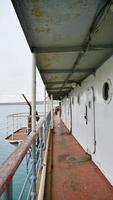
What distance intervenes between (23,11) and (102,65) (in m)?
2.38

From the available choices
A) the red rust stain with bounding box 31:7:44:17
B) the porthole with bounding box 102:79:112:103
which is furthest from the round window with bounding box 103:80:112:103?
the red rust stain with bounding box 31:7:44:17

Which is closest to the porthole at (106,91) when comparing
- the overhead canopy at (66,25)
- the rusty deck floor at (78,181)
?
the overhead canopy at (66,25)

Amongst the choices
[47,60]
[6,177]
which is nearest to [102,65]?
[47,60]

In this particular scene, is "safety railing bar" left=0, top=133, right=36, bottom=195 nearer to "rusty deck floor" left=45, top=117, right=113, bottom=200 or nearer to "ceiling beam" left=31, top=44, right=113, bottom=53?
"ceiling beam" left=31, top=44, right=113, bottom=53

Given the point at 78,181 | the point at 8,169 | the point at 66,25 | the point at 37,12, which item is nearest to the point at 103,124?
the point at 78,181

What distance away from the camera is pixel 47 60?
3.63 metres

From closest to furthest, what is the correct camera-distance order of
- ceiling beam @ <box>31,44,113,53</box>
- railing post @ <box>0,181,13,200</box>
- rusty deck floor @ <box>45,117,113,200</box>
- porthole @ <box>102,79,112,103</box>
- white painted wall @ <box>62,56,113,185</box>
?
railing post @ <box>0,181,13,200</box>, ceiling beam @ <box>31,44,113,53</box>, rusty deck floor @ <box>45,117,113,200</box>, white painted wall @ <box>62,56,113,185</box>, porthole @ <box>102,79,112,103</box>

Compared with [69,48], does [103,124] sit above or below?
below

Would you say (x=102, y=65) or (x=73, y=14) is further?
(x=102, y=65)

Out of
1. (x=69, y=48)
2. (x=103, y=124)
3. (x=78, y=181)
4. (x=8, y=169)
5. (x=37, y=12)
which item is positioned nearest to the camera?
(x=8, y=169)

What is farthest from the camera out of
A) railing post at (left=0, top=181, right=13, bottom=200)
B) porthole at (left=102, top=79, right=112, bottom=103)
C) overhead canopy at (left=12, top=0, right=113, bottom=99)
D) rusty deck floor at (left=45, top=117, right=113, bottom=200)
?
porthole at (left=102, top=79, right=112, bottom=103)

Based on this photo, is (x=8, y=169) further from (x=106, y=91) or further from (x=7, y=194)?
(x=106, y=91)

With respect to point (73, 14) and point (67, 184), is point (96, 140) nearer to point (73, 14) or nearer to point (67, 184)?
point (67, 184)

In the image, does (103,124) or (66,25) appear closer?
(66,25)
